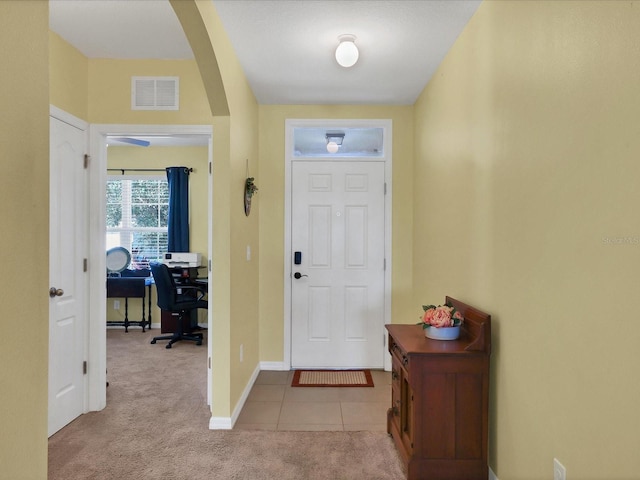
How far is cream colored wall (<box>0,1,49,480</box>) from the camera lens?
0.87m

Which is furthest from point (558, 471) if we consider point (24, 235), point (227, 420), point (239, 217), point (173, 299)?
point (173, 299)

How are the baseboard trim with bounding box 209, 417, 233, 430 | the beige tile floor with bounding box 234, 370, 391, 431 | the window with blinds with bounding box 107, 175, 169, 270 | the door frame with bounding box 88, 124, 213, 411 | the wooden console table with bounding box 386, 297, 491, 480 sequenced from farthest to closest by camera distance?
the window with blinds with bounding box 107, 175, 169, 270, the door frame with bounding box 88, 124, 213, 411, the beige tile floor with bounding box 234, 370, 391, 431, the baseboard trim with bounding box 209, 417, 233, 430, the wooden console table with bounding box 386, 297, 491, 480

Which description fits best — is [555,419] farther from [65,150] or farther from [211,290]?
[65,150]

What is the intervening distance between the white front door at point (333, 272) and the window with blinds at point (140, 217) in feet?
9.27

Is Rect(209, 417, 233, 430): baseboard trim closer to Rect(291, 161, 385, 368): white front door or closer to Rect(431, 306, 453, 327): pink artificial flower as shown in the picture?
Rect(291, 161, 385, 368): white front door

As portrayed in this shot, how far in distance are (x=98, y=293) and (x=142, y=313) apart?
2943 millimetres

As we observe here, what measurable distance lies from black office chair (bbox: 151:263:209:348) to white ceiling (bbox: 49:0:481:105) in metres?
2.45

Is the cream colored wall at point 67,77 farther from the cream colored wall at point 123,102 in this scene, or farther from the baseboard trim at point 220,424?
the baseboard trim at point 220,424

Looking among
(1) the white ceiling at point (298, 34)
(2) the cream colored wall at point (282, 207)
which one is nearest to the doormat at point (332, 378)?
(2) the cream colored wall at point (282, 207)

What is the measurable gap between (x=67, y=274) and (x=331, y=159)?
242 centimetres

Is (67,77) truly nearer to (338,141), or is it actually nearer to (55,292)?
(55,292)

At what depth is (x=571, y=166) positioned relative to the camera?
1461mm

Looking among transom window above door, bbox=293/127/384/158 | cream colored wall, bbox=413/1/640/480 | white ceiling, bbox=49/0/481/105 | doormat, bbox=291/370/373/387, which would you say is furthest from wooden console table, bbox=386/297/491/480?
transom window above door, bbox=293/127/384/158

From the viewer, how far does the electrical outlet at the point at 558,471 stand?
59.6 inches
